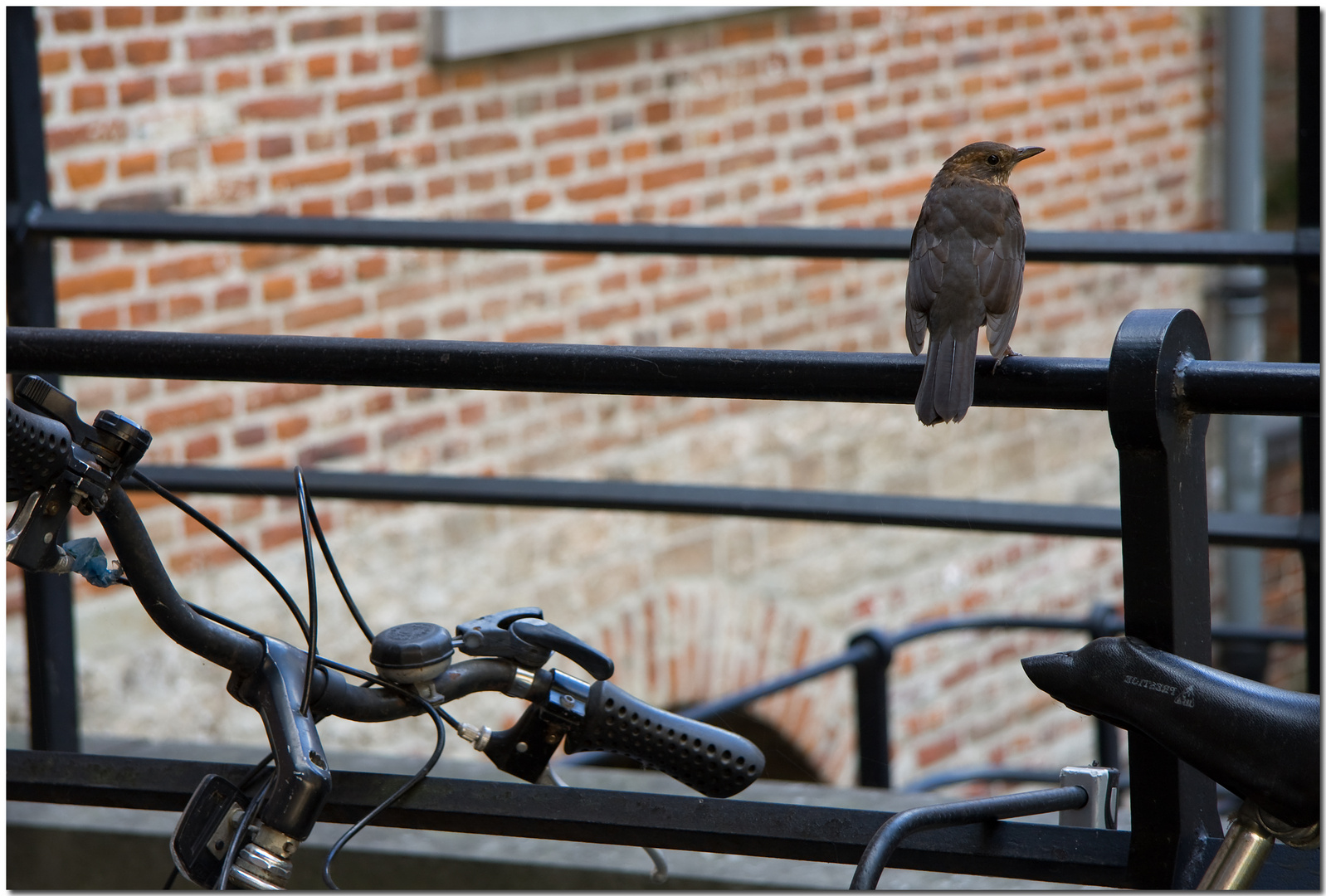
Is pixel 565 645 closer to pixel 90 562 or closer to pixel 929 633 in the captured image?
pixel 90 562

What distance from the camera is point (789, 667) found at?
14.0 feet

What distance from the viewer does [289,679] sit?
1.14 m

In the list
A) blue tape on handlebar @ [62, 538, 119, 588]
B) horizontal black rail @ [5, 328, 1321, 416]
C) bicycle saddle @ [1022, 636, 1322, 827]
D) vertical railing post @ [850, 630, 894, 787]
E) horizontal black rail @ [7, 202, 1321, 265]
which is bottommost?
vertical railing post @ [850, 630, 894, 787]

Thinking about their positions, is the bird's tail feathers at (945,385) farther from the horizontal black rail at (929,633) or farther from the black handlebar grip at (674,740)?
the horizontal black rail at (929,633)

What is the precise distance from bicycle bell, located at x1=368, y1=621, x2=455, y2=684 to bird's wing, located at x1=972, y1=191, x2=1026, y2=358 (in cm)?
83

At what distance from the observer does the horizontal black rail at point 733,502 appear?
6.98ft

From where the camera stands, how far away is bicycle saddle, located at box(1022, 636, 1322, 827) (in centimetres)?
96

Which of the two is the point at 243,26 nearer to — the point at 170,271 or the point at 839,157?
the point at 170,271

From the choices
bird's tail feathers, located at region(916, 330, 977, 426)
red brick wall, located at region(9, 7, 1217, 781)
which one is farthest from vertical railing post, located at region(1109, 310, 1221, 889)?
red brick wall, located at region(9, 7, 1217, 781)

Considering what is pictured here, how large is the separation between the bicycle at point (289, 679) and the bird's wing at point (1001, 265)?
74cm

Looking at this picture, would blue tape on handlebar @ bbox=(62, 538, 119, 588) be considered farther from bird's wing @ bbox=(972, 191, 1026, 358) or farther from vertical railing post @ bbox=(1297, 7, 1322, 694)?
vertical railing post @ bbox=(1297, 7, 1322, 694)

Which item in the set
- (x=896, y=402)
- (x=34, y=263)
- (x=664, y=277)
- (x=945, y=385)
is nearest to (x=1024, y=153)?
(x=945, y=385)

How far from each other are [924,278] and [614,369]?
2.50 feet

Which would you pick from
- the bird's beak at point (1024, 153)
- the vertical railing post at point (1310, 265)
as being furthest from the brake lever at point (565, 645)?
the vertical railing post at point (1310, 265)
